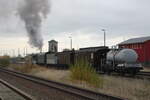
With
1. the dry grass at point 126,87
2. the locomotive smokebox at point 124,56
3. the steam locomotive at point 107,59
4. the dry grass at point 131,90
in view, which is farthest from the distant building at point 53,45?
the dry grass at point 131,90

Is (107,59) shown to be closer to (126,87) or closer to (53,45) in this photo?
(126,87)

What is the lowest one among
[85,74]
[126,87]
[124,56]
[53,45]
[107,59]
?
[126,87]

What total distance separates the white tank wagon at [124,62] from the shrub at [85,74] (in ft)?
17.5

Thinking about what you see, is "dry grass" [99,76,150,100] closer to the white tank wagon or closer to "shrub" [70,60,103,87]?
"shrub" [70,60,103,87]

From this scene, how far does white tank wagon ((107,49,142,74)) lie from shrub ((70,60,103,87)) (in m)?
5.34

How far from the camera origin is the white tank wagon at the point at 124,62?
27.1 meters

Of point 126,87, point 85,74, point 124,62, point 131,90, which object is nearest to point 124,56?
point 124,62

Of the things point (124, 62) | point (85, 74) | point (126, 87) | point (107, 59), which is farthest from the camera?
point (107, 59)

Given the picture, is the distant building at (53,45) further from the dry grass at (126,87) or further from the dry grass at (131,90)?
the dry grass at (131,90)

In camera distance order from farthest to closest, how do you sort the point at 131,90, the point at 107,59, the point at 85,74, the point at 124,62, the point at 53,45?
the point at 53,45 < the point at 107,59 < the point at 124,62 < the point at 85,74 < the point at 131,90

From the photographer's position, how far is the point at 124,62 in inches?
1077

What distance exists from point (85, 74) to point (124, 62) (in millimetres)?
5895

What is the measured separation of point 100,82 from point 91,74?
1206 millimetres

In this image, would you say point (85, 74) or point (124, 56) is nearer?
point (85, 74)
